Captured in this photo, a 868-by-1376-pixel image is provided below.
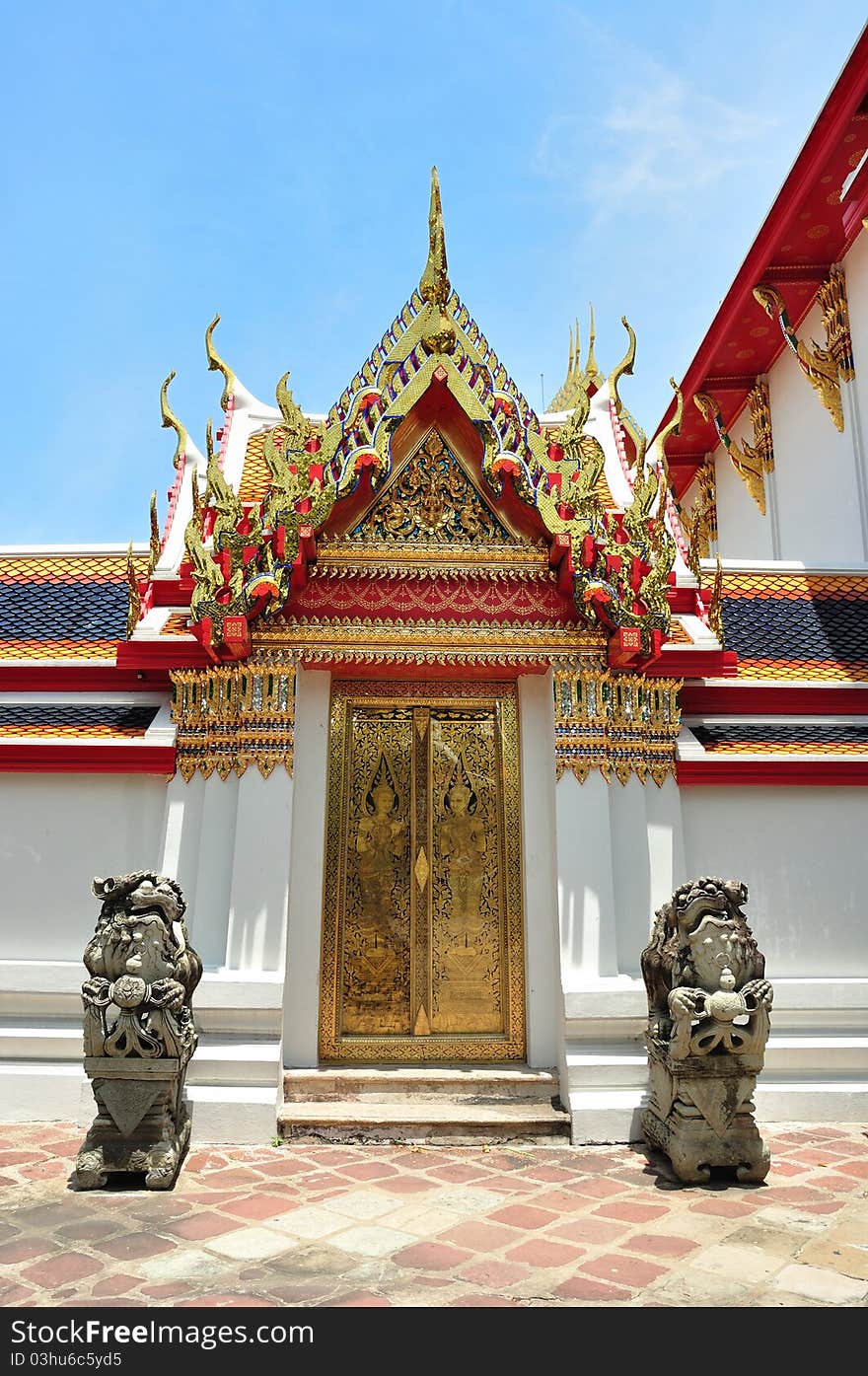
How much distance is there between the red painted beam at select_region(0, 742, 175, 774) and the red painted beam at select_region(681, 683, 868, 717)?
3.36 meters

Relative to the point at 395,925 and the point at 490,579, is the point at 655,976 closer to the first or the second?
the point at 395,925

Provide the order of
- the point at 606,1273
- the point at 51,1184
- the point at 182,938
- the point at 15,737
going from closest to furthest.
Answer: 1. the point at 606,1273
2. the point at 51,1184
3. the point at 182,938
4. the point at 15,737

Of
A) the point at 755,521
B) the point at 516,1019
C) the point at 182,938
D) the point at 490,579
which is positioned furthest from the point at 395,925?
the point at 755,521

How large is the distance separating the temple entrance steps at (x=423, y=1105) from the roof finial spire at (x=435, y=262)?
4.48 metres

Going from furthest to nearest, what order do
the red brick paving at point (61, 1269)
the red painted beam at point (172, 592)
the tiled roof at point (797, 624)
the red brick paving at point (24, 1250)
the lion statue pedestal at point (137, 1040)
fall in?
1. the tiled roof at point (797, 624)
2. the red painted beam at point (172, 592)
3. the lion statue pedestal at point (137, 1040)
4. the red brick paving at point (24, 1250)
5. the red brick paving at point (61, 1269)

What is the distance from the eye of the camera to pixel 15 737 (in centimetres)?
626

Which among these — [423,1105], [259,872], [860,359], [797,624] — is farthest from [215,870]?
[860,359]

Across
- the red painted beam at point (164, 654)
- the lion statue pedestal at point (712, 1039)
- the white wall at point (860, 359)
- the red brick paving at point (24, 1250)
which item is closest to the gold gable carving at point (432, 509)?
the red painted beam at point (164, 654)

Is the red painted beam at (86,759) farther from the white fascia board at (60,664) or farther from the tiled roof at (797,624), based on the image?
the tiled roof at (797,624)

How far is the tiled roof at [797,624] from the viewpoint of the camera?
706cm

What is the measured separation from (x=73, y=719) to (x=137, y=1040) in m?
2.53

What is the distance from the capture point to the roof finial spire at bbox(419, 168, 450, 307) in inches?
238

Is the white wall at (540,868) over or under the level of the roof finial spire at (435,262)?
under

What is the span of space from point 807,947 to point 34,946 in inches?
184
